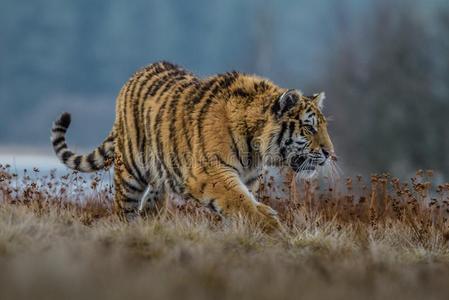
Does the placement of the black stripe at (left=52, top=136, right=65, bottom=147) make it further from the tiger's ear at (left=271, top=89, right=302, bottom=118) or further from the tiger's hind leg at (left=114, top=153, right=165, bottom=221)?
the tiger's ear at (left=271, top=89, right=302, bottom=118)

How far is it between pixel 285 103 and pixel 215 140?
62cm

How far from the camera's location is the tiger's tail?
7.45 meters

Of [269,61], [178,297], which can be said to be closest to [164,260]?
[178,297]

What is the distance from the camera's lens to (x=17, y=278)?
3.05 m

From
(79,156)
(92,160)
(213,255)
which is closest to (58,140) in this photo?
(79,156)

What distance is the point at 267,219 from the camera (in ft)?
19.3

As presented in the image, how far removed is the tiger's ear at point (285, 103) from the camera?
6043 mm

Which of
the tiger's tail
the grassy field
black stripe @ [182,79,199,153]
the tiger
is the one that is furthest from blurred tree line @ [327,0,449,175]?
black stripe @ [182,79,199,153]

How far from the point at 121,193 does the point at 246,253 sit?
84.5 inches

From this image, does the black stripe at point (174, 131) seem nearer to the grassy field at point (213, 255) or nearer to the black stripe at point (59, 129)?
the grassy field at point (213, 255)

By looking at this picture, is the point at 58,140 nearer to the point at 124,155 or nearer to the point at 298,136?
the point at 124,155

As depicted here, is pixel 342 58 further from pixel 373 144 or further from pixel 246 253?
pixel 246 253

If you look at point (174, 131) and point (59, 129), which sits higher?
point (59, 129)

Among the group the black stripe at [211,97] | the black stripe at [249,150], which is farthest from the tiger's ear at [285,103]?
the black stripe at [211,97]
